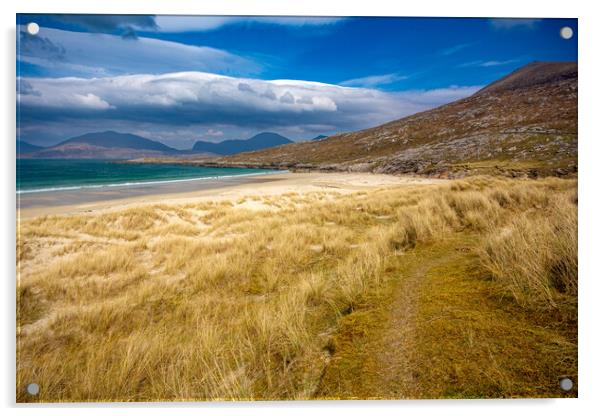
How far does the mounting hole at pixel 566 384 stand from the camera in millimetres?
2082

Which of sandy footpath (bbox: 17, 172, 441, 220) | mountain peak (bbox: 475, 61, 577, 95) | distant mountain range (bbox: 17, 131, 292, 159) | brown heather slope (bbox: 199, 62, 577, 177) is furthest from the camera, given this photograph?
distant mountain range (bbox: 17, 131, 292, 159)

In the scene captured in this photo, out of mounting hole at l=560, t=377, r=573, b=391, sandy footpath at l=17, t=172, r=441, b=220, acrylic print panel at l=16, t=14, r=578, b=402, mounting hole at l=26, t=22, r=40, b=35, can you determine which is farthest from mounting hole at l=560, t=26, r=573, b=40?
mounting hole at l=26, t=22, r=40, b=35

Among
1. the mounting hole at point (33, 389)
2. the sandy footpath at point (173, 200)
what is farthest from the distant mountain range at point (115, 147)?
the mounting hole at point (33, 389)

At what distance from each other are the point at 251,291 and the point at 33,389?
72.0 inches

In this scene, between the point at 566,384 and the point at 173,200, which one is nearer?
the point at 566,384

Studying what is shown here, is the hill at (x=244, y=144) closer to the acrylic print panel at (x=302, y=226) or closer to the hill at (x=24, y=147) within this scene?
the acrylic print panel at (x=302, y=226)

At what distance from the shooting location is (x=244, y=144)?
5.14 metres

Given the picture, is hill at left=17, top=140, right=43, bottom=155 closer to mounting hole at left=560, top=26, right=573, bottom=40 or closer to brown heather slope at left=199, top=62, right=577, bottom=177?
brown heather slope at left=199, top=62, right=577, bottom=177

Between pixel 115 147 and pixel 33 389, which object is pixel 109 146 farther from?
pixel 33 389

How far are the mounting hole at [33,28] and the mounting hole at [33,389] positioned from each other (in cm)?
324

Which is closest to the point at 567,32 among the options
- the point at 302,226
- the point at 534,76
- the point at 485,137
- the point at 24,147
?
the point at 534,76

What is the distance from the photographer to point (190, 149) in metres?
4.51

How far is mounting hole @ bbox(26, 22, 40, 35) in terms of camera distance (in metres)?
3.06

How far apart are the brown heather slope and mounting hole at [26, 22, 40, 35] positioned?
3136 mm
